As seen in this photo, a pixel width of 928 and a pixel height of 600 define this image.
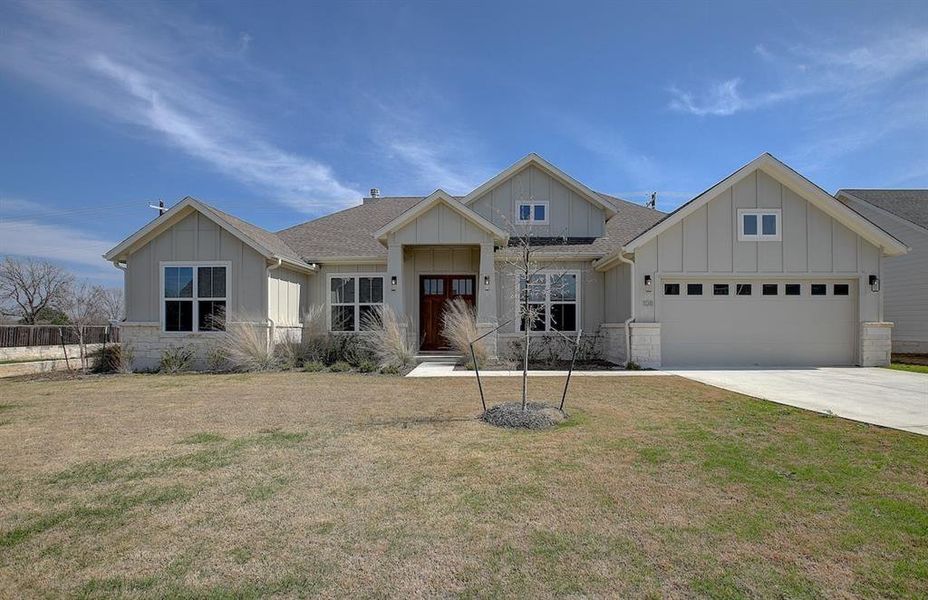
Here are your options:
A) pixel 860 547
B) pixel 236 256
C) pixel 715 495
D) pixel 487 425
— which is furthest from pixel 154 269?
pixel 860 547

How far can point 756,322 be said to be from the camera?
44.8ft

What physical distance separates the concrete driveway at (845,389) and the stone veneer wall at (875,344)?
57 centimetres

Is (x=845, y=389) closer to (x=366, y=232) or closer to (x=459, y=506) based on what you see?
(x=459, y=506)

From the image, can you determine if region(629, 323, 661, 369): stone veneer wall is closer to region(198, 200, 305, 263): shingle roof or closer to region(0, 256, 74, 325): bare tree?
region(198, 200, 305, 263): shingle roof

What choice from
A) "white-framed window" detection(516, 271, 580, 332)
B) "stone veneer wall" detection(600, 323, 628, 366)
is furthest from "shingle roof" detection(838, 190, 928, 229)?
"white-framed window" detection(516, 271, 580, 332)

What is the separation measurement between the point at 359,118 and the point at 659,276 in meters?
10.6

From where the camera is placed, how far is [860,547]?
10.4 feet

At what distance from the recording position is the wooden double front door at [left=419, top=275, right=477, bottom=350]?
16.5 meters

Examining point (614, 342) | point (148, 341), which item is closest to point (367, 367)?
point (148, 341)

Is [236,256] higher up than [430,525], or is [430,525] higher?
[236,256]

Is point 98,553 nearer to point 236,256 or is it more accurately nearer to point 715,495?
point 715,495

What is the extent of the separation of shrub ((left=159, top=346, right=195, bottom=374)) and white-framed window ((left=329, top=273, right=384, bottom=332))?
4.24 metres

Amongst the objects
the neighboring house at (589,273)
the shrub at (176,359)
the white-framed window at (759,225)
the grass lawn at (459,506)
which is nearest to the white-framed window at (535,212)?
the neighboring house at (589,273)

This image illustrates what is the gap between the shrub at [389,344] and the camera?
516 inches
